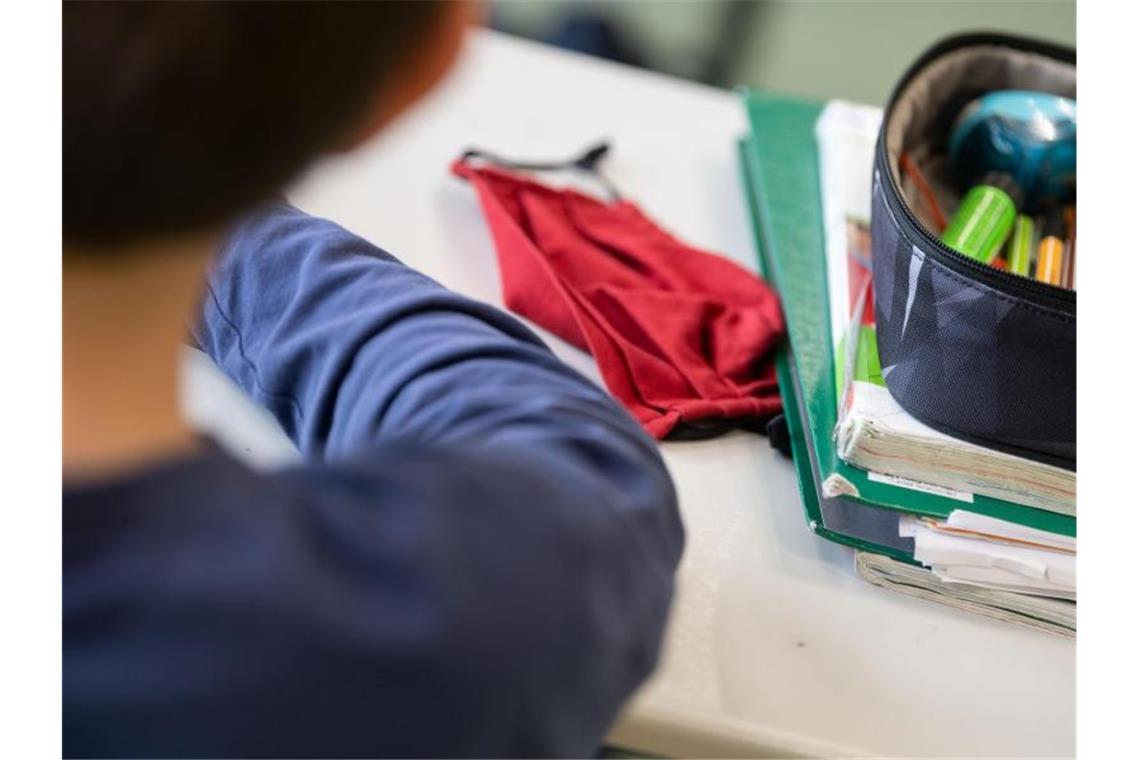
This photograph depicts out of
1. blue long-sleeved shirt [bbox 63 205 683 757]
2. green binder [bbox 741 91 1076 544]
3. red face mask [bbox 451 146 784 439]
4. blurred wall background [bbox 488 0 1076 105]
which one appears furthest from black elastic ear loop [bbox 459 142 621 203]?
blurred wall background [bbox 488 0 1076 105]

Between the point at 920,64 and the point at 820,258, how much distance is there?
0.49ft

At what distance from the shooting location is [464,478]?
Answer: 372 millimetres

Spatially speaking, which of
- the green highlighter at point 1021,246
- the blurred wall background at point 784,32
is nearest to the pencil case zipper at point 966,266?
the green highlighter at point 1021,246

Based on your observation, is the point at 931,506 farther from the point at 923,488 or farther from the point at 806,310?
the point at 806,310

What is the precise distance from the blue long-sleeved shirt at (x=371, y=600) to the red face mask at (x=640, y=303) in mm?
263

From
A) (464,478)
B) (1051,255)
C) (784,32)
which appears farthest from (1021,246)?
(784,32)

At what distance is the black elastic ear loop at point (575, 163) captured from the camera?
0.90m

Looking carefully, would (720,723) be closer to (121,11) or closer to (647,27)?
(121,11)

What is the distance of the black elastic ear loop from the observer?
900mm

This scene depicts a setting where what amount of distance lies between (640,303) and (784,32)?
55.9 inches

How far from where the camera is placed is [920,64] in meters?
0.82

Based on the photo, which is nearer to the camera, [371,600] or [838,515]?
[371,600]

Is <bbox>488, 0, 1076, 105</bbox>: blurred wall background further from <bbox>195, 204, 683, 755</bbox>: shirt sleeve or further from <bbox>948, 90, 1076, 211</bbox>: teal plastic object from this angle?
<bbox>195, 204, 683, 755</bbox>: shirt sleeve
